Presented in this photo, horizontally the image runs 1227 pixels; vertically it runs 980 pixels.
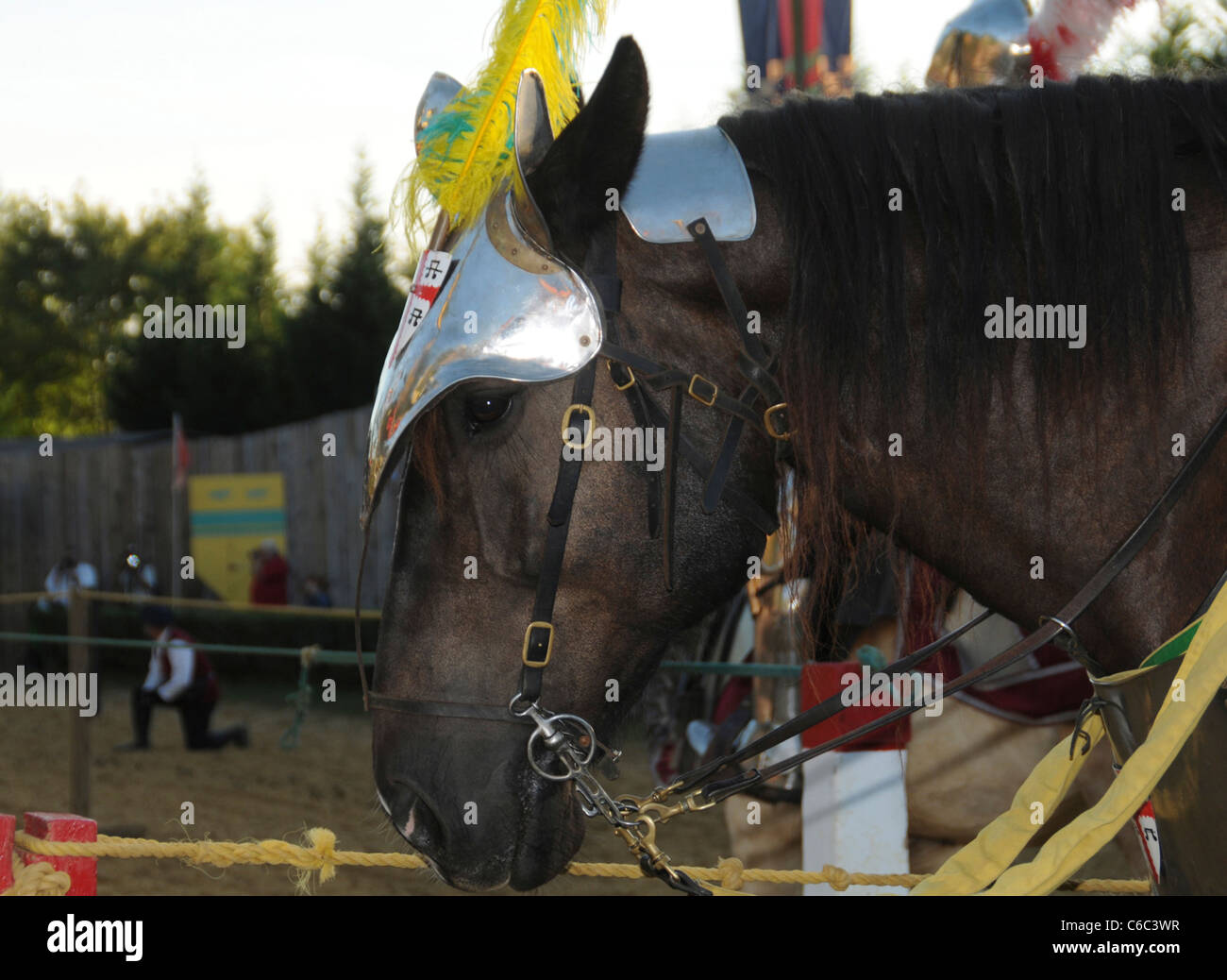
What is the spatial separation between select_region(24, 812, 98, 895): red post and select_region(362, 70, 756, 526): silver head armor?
0.73m

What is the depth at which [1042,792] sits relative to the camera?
1797mm

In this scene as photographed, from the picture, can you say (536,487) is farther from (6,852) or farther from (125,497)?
(125,497)

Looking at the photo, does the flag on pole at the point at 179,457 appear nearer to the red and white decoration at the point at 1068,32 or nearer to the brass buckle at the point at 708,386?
the red and white decoration at the point at 1068,32

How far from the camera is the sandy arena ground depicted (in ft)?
19.7

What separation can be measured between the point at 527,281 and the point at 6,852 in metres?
1.16

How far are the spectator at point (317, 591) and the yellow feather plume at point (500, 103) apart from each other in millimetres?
11651

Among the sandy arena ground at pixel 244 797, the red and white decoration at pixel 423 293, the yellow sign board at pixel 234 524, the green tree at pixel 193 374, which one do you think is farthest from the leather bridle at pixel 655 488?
the green tree at pixel 193 374

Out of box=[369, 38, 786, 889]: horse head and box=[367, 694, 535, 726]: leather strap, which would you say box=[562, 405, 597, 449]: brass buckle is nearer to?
box=[369, 38, 786, 889]: horse head

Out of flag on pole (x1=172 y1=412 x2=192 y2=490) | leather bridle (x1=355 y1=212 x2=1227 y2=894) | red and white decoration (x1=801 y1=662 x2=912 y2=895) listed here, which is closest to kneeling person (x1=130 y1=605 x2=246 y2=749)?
flag on pole (x1=172 y1=412 x2=192 y2=490)

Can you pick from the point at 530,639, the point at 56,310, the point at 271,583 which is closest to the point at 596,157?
the point at 530,639

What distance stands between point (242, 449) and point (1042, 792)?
48.1 feet

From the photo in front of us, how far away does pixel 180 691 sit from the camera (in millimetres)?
9273

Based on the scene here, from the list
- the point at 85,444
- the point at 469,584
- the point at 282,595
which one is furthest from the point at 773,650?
the point at 85,444

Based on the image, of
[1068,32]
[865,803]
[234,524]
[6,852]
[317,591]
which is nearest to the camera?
[6,852]
